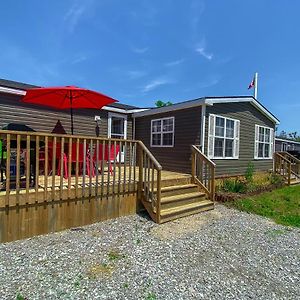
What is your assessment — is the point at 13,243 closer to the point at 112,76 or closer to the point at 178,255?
the point at 178,255

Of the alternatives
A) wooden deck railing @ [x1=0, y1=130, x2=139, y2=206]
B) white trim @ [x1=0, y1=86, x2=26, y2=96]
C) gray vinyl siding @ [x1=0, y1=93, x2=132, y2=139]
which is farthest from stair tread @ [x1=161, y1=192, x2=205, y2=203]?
white trim @ [x1=0, y1=86, x2=26, y2=96]

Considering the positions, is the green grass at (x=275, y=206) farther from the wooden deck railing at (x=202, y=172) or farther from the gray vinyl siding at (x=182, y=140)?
the gray vinyl siding at (x=182, y=140)

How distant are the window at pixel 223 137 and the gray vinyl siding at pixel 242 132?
0.18m

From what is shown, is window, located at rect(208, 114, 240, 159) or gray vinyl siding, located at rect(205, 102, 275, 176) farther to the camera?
gray vinyl siding, located at rect(205, 102, 275, 176)

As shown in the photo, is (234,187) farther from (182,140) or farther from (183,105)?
(183,105)

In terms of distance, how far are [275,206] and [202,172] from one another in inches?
92.7

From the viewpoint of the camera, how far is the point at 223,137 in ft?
28.5

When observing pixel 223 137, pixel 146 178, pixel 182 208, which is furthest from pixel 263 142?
pixel 146 178

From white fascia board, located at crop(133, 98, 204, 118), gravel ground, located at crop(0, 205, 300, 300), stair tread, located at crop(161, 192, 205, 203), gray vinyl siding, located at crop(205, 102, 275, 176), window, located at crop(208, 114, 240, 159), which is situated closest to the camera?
gravel ground, located at crop(0, 205, 300, 300)

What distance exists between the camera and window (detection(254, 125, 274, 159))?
34.6 feet

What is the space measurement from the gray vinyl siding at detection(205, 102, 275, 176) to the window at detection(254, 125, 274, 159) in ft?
0.76

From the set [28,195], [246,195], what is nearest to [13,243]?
[28,195]

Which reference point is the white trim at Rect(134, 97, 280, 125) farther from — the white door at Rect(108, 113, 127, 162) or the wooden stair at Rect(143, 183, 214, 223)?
the wooden stair at Rect(143, 183, 214, 223)

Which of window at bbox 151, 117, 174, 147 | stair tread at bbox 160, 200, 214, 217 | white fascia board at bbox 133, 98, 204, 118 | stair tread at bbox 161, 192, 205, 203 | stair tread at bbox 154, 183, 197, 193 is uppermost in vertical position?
white fascia board at bbox 133, 98, 204, 118
